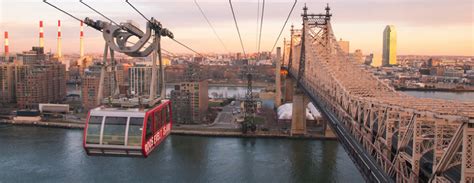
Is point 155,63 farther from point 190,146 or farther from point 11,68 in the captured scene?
point 11,68

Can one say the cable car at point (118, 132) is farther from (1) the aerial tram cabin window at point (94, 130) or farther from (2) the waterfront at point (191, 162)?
(2) the waterfront at point (191, 162)

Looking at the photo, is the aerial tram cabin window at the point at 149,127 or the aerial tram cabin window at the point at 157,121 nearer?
the aerial tram cabin window at the point at 149,127

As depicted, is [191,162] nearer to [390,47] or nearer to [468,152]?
[468,152]

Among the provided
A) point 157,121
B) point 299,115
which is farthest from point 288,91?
point 157,121

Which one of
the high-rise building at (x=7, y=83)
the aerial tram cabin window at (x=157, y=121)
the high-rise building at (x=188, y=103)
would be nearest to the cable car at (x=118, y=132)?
the aerial tram cabin window at (x=157, y=121)

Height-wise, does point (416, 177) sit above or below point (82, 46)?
below

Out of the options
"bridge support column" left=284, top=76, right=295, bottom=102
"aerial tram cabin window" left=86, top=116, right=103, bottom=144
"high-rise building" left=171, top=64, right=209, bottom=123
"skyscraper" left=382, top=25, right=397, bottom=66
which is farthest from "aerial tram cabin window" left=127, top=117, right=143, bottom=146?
"skyscraper" left=382, top=25, right=397, bottom=66

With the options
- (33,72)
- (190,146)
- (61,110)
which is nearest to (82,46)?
(33,72)

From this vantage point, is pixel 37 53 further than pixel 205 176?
Yes
